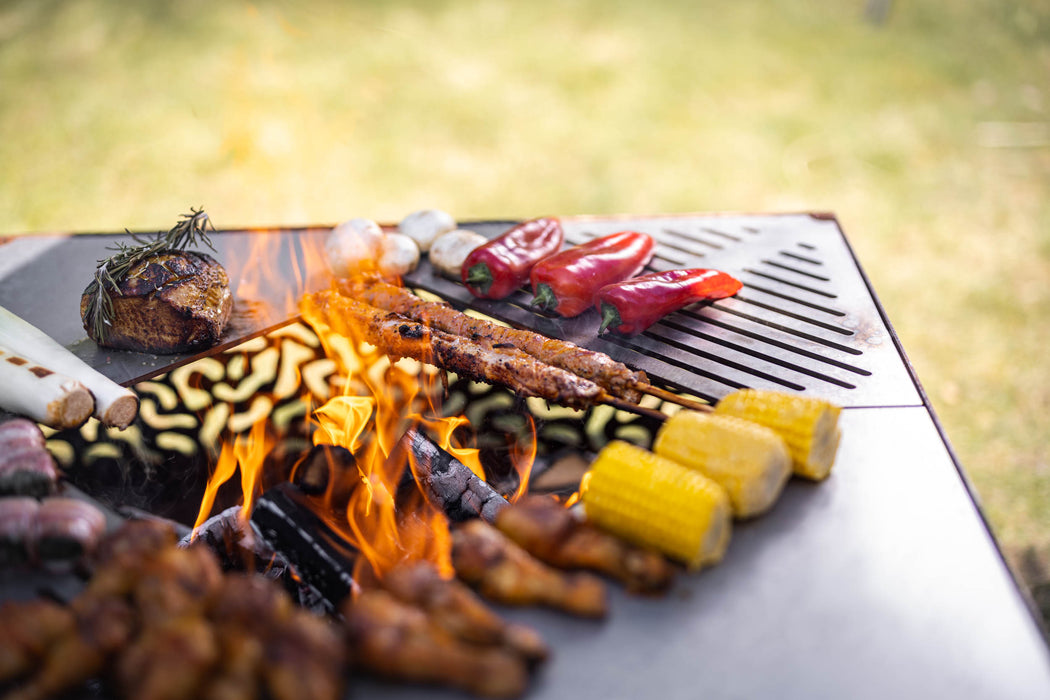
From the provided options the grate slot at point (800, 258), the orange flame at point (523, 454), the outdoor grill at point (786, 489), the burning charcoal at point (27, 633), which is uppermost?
the burning charcoal at point (27, 633)

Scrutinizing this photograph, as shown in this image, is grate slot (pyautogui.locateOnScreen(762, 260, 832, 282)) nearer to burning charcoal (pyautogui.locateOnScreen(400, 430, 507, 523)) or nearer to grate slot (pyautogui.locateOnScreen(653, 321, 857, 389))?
grate slot (pyautogui.locateOnScreen(653, 321, 857, 389))

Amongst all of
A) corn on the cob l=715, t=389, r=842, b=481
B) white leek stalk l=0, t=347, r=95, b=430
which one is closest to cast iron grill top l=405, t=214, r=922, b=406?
corn on the cob l=715, t=389, r=842, b=481

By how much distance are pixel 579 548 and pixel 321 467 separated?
1.50 meters

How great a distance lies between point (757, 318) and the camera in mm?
3303

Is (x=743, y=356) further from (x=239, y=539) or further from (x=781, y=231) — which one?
(x=239, y=539)

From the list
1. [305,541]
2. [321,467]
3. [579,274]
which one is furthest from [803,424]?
[321,467]

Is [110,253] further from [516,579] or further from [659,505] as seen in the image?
[659,505]

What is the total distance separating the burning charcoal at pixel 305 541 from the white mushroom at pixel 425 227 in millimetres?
1452

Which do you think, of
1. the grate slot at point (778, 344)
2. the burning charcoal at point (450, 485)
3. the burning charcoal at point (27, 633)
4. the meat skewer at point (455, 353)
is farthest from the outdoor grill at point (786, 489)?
the burning charcoal at point (450, 485)

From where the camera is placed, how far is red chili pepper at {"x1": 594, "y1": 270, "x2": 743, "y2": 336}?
10.3 feet

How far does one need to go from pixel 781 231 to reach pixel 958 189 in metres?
6.62

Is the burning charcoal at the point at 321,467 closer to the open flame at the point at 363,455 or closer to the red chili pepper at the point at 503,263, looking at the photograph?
the open flame at the point at 363,455

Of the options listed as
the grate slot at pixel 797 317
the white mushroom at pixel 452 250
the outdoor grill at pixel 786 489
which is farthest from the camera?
the white mushroom at pixel 452 250

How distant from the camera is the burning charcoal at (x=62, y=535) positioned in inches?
83.5
